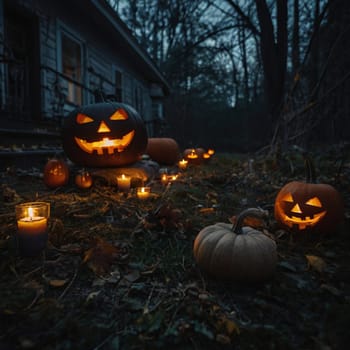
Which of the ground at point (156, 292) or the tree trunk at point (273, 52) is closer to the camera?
the ground at point (156, 292)

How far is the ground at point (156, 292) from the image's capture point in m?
0.95

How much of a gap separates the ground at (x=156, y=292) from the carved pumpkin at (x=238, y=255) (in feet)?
0.22

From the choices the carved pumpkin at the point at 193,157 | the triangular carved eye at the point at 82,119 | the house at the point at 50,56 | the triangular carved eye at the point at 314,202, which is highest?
the house at the point at 50,56

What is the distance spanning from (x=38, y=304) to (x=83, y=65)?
23.6 feet

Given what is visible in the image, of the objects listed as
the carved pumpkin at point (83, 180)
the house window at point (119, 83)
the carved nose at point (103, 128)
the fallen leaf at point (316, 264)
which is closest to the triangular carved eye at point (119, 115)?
the carved nose at point (103, 128)

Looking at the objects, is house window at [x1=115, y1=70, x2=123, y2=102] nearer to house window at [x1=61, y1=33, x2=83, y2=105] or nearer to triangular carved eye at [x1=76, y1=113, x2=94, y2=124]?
house window at [x1=61, y1=33, x2=83, y2=105]

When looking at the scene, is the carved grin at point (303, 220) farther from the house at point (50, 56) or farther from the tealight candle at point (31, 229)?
the house at point (50, 56)

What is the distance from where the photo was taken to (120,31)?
747cm

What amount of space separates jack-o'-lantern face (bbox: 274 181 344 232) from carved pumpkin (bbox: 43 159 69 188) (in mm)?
2508

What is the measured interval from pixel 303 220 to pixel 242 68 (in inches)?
803

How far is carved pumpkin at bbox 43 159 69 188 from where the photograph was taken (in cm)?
312

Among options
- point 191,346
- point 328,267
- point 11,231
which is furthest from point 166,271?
point 11,231

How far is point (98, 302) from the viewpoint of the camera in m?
1.15

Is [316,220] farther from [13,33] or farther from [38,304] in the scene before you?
[13,33]
